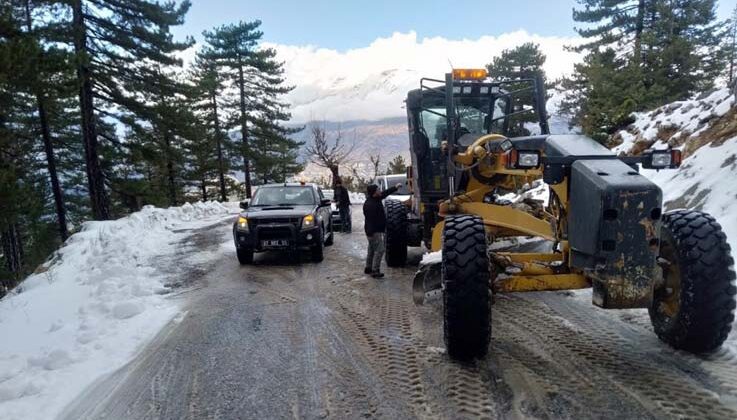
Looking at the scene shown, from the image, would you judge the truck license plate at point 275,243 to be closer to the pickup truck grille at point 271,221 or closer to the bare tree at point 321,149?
the pickup truck grille at point 271,221

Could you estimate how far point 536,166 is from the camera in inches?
154

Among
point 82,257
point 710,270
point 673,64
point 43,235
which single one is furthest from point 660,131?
point 43,235

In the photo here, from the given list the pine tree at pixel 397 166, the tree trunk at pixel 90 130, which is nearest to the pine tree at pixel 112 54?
the tree trunk at pixel 90 130

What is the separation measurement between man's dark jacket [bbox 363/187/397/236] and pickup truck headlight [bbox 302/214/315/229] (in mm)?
1490

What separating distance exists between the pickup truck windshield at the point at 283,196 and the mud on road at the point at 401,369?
454 centimetres

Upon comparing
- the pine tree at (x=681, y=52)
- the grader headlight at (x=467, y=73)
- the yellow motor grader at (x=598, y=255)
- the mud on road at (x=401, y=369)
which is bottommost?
the mud on road at (x=401, y=369)

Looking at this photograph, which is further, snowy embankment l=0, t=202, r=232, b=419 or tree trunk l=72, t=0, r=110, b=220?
tree trunk l=72, t=0, r=110, b=220

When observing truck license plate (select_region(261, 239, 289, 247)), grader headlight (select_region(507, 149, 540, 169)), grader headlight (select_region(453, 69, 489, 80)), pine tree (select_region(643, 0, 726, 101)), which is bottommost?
truck license plate (select_region(261, 239, 289, 247))

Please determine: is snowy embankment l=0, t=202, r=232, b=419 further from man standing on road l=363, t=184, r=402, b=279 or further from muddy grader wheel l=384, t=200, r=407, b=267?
muddy grader wheel l=384, t=200, r=407, b=267

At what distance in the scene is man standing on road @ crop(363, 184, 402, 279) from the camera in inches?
338

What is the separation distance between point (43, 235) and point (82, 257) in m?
21.4

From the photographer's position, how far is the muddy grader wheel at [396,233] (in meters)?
8.83

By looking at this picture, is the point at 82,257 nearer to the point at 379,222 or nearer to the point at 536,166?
the point at 379,222

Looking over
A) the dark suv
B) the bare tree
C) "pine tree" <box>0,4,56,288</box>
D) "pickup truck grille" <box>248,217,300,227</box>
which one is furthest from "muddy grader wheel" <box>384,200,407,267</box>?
the bare tree
